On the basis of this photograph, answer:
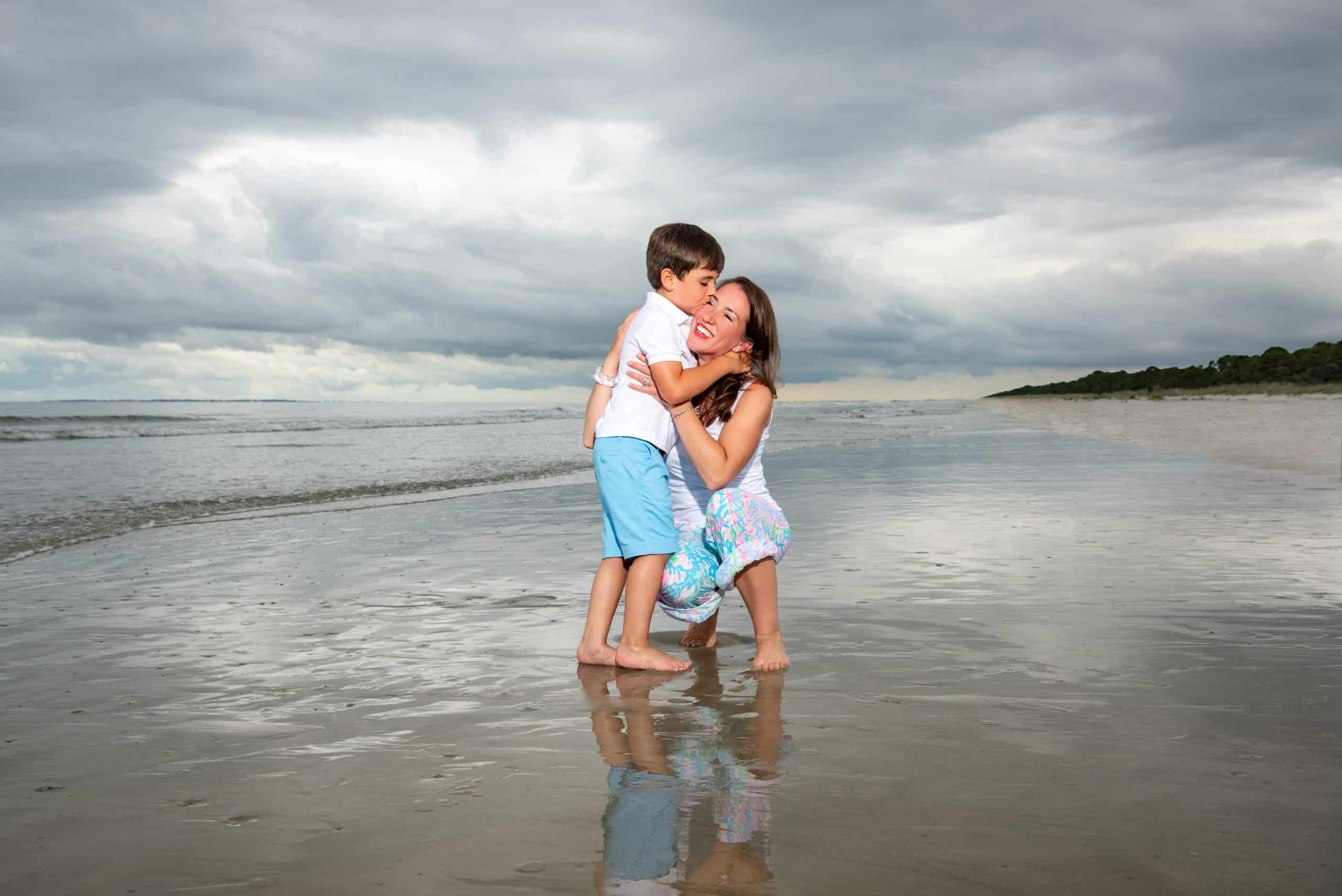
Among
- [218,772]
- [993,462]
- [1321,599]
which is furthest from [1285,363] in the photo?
[218,772]

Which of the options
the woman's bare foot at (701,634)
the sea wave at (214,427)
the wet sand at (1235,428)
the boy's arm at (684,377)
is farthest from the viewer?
the sea wave at (214,427)

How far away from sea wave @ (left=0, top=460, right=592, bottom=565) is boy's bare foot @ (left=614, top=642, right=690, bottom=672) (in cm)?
651

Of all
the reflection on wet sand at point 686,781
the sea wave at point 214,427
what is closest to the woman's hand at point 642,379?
the reflection on wet sand at point 686,781

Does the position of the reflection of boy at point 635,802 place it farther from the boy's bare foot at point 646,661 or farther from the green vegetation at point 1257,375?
the green vegetation at point 1257,375

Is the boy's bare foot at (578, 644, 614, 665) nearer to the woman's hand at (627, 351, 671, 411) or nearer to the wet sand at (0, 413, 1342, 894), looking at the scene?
the wet sand at (0, 413, 1342, 894)

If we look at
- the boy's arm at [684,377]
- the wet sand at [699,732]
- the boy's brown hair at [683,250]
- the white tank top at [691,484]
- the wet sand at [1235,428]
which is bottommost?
the wet sand at [699,732]

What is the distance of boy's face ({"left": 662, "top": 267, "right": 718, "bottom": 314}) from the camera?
4449 millimetres

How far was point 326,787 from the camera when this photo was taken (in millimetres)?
2967

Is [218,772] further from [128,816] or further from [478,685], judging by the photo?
[478,685]

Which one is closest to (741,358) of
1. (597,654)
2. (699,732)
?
(597,654)

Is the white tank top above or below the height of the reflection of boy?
above

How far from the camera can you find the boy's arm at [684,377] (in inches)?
168

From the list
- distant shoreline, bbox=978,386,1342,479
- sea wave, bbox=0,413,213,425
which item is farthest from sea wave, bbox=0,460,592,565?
sea wave, bbox=0,413,213,425

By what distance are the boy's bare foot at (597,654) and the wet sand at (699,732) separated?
0.09 metres
